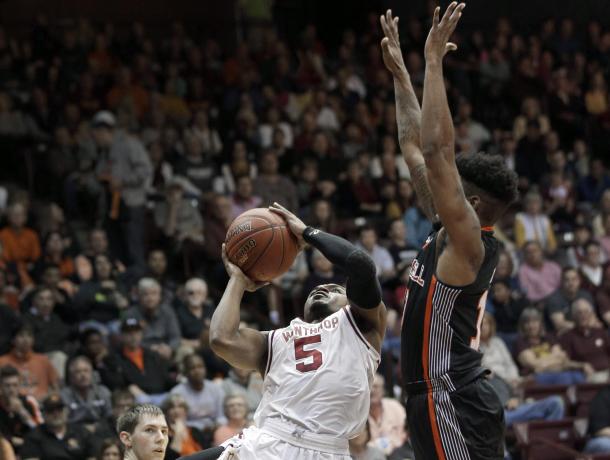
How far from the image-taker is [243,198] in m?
13.2

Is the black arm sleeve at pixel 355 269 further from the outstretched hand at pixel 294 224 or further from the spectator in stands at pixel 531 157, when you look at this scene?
→ the spectator in stands at pixel 531 157

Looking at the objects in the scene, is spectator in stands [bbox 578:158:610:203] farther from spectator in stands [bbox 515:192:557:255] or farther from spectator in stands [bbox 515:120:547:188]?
spectator in stands [bbox 515:192:557:255]

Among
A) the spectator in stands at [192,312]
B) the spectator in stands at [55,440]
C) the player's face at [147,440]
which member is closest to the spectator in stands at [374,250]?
the spectator in stands at [192,312]

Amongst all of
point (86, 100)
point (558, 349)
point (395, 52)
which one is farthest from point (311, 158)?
point (395, 52)

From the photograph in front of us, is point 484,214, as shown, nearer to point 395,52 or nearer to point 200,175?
point 395,52

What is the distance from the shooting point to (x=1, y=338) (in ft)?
34.2

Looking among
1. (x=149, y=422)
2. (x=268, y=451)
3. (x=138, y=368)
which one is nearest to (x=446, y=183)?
(x=268, y=451)

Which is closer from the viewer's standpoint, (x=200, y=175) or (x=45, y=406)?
(x=45, y=406)

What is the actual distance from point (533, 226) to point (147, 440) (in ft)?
31.3

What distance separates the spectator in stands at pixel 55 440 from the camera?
909 centimetres

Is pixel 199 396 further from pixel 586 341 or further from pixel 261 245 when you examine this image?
pixel 261 245

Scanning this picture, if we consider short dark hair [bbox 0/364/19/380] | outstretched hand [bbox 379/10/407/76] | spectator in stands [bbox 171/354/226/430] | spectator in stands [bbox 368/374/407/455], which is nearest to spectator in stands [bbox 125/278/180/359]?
spectator in stands [bbox 171/354/226/430]

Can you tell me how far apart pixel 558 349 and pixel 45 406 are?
5.62 metres

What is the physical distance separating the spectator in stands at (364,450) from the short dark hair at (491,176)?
425 cm
